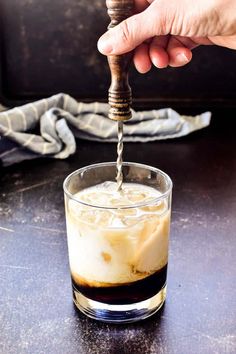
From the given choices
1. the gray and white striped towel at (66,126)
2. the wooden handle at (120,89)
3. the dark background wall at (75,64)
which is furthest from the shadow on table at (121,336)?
the dark background wall at (75,64)

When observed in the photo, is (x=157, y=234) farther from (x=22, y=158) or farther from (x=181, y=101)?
(x=181, y=101)

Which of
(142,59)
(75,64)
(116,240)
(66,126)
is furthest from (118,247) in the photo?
(75,64)

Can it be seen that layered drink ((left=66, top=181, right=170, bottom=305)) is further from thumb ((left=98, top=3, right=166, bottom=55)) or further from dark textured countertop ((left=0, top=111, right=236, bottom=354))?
thumb ((left=98, top=3, right=166, bottom=55))

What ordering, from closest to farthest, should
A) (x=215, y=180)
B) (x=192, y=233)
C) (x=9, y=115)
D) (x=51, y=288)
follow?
(x=51, y=288), (x=192, y=233), (x=215, y=180), (x=9, y=115)

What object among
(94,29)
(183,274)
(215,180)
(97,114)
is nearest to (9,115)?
(97,114)

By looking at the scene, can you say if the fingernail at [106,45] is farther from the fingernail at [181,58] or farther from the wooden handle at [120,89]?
the fingernail at [181,58]

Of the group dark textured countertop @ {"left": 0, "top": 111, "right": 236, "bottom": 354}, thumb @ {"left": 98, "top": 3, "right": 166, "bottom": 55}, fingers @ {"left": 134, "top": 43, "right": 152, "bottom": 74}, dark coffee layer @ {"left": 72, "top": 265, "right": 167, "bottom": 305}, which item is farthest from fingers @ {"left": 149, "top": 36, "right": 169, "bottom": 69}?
dark coffee layer @ {"left": 72, "top": 265, "right": 167, "bottom": 305}

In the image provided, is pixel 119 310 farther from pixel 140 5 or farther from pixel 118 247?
pixel 140 5
